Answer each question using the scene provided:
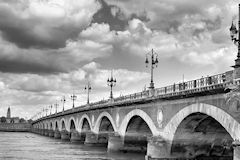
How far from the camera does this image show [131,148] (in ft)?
133

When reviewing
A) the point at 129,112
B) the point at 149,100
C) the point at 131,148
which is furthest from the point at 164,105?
the point at 131,148

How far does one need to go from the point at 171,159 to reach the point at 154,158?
4.16 ft

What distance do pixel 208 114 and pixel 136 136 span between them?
693 inches

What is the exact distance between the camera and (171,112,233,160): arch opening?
28.4m

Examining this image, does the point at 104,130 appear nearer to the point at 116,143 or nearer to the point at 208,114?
the point at 116,143

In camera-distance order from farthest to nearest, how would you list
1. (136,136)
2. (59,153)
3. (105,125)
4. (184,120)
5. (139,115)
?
(105,125)
(59,153)
(136,136)
(139,115)
(184,120)

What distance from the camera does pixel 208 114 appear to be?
23.7m

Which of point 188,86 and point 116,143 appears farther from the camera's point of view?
point 116,143

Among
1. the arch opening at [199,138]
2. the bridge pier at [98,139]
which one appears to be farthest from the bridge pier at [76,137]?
the arch opening at [199,138]

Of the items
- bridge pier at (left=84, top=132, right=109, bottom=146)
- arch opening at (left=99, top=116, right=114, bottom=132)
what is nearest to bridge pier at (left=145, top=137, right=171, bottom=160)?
arch opening at (left=99, top=116, right=114, bottom=132)

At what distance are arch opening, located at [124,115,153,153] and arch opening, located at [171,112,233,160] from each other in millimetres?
10661

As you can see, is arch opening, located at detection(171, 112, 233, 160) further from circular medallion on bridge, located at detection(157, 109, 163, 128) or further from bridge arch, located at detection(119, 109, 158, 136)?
bridge arch, located at detection(119, 109, 158, 136)

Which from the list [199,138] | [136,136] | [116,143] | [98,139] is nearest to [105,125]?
[98,139]

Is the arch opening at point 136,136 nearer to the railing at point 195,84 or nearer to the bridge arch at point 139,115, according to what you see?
the bridge arch at point 139,115
